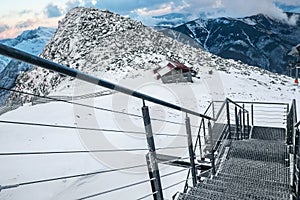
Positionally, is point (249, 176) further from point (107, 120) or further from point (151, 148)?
point (107, 120)

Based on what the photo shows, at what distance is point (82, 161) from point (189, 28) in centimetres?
17357

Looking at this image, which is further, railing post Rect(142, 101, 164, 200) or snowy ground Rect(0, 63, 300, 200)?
snowy ground Rect(0, 63, 300, 200)

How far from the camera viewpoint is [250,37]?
133375 millimetres

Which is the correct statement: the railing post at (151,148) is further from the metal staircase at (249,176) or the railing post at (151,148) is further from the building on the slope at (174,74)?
the building on the slope at (174,74)

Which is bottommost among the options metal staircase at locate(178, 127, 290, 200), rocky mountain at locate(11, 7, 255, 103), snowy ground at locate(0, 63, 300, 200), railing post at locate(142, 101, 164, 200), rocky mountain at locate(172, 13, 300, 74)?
snowy ground at locate(0, 63, 300, 200)

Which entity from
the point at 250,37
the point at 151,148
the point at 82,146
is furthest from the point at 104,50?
the point at 250,37

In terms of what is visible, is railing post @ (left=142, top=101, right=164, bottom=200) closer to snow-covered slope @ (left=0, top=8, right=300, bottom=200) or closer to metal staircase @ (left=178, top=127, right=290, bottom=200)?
metal staircase @ (left=178, top=127, right=290, bottom=200)

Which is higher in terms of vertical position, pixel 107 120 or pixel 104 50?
pixel 104 50

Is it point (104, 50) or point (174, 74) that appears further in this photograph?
point (104, 50)

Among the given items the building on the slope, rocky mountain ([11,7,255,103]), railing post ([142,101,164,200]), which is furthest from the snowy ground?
rocky mountain ([11,7,255,103])

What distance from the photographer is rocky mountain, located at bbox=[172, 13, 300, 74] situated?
4562 inches

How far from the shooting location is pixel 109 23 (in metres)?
40.3

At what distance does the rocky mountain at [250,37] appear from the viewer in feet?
380

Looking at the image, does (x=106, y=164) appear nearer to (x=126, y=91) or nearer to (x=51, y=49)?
(x=126, y=91)
